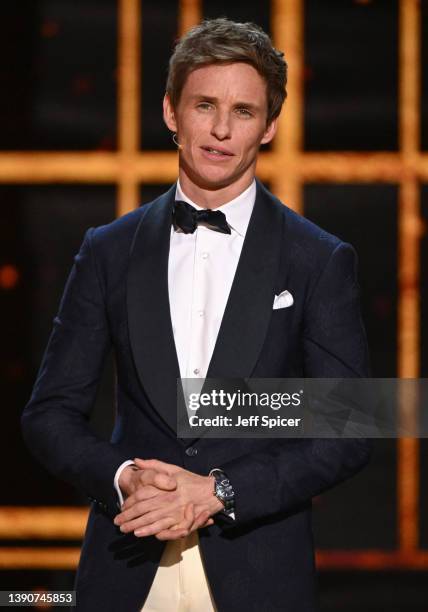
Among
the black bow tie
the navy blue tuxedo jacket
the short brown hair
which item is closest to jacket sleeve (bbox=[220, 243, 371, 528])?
the navy blue tuxedo jacket

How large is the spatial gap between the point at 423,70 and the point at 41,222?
1334mm

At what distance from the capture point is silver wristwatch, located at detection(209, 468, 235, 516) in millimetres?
1777

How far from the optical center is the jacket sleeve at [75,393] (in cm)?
186

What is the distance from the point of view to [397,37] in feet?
11.2

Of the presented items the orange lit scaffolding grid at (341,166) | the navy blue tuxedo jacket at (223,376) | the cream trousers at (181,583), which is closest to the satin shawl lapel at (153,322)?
the navy blue tuxedo jacket at (223,376)

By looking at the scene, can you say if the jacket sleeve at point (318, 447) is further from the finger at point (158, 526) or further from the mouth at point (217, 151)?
the mouth at point (217, 151)

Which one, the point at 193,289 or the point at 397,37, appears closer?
the point at 193,289

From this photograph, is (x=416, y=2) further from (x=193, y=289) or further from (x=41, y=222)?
(x=193, y=289)

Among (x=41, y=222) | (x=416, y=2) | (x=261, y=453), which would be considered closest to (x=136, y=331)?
(x=261, y=453)

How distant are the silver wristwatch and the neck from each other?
52 cm

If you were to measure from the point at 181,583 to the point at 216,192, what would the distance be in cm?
71

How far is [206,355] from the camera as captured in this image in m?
1.90

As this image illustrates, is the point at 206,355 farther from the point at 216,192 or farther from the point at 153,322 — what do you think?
the point at 216,192

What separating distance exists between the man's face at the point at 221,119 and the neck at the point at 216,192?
3cm
